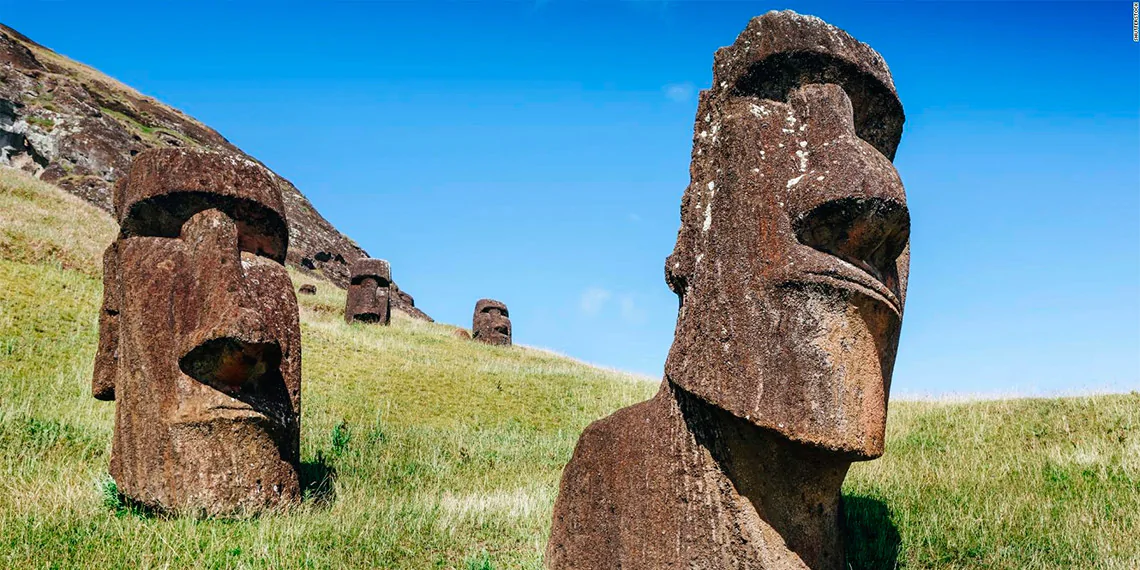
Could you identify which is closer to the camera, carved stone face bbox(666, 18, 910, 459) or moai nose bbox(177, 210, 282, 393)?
carved stone face bbox(666, 18, 910, 459)

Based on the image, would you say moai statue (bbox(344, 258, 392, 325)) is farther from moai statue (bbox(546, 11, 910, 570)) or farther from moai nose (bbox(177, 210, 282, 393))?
moai statue (bbox(546, 11, 910, 570))

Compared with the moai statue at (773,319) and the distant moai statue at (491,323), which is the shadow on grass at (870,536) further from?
the distant moai statue at (491,323)

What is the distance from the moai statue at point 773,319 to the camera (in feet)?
13.5

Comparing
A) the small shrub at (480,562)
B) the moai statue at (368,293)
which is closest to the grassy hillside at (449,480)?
the small shrub at (480,562)

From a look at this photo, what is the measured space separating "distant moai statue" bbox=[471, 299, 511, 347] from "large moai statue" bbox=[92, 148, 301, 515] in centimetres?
2289

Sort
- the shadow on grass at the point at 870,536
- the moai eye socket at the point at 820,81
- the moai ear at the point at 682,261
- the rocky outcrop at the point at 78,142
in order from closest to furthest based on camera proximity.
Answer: the moai eye socket at the point at 820,81, the moai ear at the point at 682,261, the shadow on grass at the point at 870,536, the rocky outcrop at the point at 78,142

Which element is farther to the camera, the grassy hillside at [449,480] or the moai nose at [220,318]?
the moai nose at [220,318]

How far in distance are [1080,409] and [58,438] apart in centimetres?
1075

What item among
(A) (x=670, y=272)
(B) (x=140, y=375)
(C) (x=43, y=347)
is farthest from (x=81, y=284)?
(A) (x=670, y=272)

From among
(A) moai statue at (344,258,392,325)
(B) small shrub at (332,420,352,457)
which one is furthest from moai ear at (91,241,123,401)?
(A) moai statue at (344,258,392,325)

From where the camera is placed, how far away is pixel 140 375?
265 inches

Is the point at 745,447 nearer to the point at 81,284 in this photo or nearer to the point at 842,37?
the point at 842,37

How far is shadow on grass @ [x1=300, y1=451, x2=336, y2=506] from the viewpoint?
7.45m

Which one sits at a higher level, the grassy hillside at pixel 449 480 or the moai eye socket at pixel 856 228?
the moai eye socket at pixel 856 228
